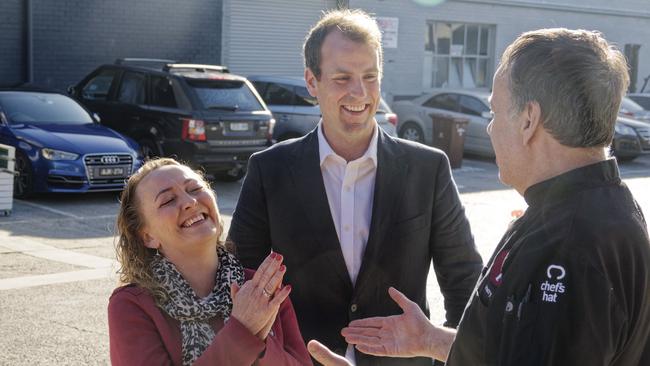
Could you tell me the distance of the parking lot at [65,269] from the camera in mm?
6484

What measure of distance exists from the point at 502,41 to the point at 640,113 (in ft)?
21.7

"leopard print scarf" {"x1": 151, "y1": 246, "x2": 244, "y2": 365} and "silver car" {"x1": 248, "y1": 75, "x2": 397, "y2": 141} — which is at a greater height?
"leopard print scarf" {"x1": 151, "y1": 246, "x2": 244, "y2": 365}

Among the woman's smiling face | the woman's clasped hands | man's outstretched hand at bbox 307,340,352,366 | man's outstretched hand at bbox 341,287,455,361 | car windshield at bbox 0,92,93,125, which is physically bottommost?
car windshield at bbox 0,92,93,125

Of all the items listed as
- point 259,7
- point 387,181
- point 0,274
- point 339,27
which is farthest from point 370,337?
point 259,7

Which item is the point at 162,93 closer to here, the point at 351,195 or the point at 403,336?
the point at 351,195

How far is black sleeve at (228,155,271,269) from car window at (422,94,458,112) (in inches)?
680

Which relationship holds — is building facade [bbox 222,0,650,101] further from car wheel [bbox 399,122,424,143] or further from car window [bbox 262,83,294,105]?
car window [bbox 262,83,294,105]

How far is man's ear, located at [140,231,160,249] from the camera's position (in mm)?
2947

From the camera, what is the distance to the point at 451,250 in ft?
10.8

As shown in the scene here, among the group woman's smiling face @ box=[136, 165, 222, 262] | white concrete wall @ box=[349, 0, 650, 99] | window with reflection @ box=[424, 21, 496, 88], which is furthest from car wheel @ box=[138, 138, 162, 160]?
window with reflection @ box=[424, 21, 496, 88]

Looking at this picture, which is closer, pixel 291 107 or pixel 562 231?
pixel 562 231

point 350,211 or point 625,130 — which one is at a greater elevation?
point 350,211

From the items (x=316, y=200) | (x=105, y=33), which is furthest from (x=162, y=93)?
(x=316, y=200)

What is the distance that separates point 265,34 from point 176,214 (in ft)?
67.6
